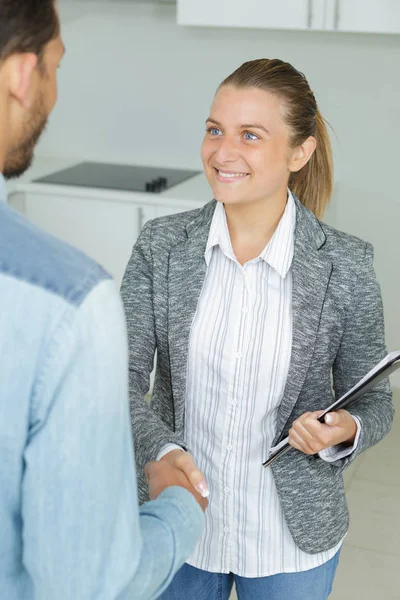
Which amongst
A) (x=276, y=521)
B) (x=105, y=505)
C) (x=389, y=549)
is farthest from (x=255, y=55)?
(x=105, y=505)

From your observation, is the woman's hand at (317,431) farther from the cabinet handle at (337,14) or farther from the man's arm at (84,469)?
the cabinet handle at (337,14)

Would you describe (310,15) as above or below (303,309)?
above

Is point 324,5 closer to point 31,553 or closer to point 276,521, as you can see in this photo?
point 276,521

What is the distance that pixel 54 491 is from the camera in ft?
2.73

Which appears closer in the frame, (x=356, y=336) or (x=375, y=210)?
(x=356, y=336)

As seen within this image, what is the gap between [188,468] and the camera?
132 centimetres

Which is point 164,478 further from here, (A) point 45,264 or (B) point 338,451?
(A) point 45,264

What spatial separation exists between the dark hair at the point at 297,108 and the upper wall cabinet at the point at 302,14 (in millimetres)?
1835

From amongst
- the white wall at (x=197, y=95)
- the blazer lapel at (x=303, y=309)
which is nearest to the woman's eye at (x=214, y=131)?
the blazer lapel at (x=303, y=309)

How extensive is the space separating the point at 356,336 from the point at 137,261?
0.43 meters

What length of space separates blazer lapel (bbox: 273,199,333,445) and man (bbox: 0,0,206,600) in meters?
0.69

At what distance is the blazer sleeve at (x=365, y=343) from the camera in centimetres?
159

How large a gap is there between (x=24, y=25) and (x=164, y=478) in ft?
2.37

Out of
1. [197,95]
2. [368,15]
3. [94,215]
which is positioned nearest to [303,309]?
[368,15]
